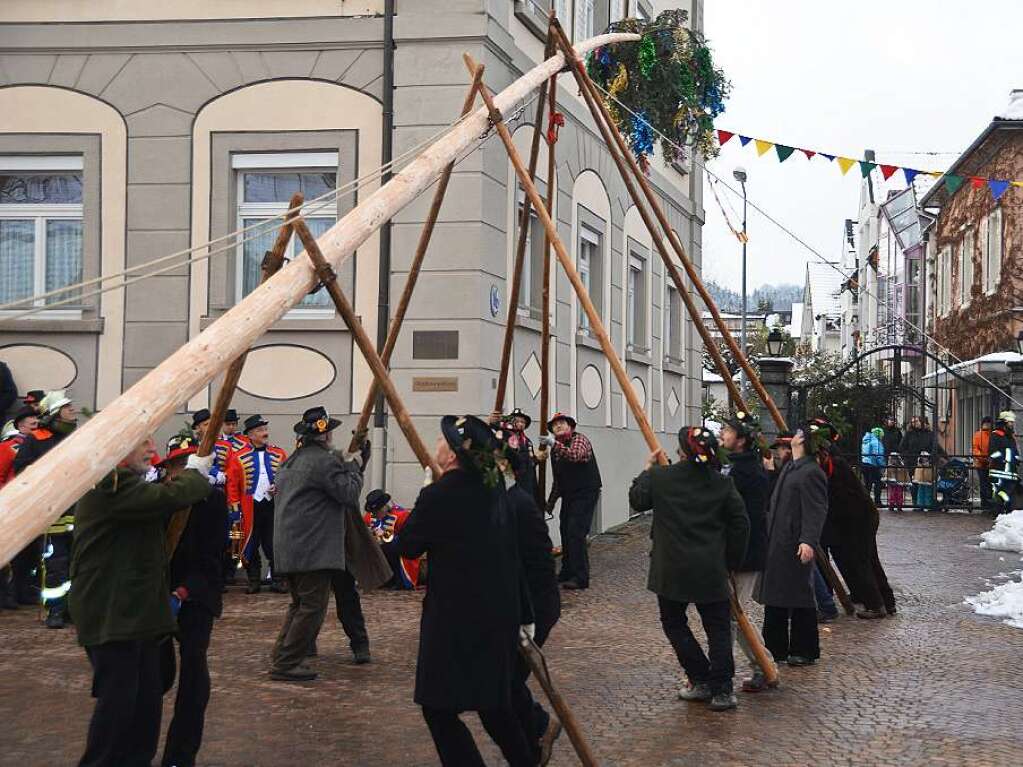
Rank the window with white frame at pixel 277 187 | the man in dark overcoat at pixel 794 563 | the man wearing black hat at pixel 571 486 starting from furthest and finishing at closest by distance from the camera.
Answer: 1. the window with white frame at pixel 277 187
2. the man wearing black hat at pixel 571 486
3. the man in dark overcoat at pixel 794 563

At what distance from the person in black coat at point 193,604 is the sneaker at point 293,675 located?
2174 millimetres

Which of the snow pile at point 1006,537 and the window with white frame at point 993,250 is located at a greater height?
the window with white frame at point 993,250

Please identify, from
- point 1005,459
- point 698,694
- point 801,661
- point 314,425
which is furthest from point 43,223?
point 1005,459

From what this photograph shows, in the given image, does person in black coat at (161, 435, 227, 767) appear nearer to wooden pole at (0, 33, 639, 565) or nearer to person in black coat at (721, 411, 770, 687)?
wooden pole at (0, 33, 639, 565)

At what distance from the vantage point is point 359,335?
22.6 ft

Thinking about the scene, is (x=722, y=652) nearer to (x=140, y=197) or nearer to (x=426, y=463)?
(x=426, y=463)

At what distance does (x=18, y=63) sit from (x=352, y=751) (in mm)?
10680

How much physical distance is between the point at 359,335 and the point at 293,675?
123 inches

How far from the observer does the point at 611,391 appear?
19.9m

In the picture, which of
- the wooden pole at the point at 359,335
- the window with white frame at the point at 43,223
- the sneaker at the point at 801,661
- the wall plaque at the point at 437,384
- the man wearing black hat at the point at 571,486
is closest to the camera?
the wooden pole at the point at 359,335

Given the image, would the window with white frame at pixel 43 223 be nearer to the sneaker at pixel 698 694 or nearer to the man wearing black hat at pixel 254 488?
the man wearing black hat at pixel 254 488

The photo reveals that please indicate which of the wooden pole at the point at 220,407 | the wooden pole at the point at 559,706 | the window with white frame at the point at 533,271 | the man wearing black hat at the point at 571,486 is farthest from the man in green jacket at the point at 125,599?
the window with white frame at the point at 533,271

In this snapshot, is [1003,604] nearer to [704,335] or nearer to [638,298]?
[704,335]

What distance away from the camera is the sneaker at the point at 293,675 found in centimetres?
906
